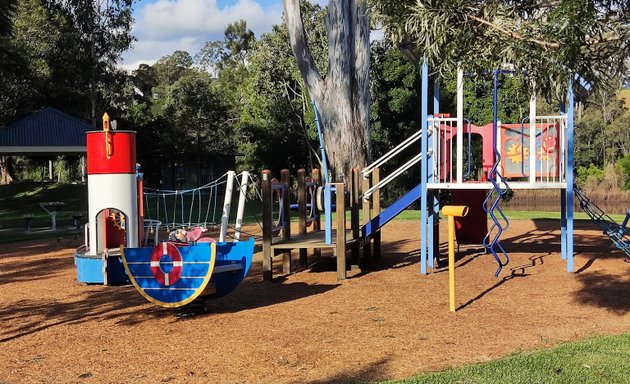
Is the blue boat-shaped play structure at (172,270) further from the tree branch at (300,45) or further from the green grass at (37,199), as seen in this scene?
the green grass at (37,199)

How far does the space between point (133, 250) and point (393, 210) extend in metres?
4.71

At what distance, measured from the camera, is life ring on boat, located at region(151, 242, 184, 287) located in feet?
25.6

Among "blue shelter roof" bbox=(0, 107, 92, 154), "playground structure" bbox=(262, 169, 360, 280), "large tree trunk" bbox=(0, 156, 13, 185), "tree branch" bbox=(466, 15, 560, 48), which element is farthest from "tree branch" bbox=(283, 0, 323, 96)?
"large tree trunk" bbox=(0, 156, 13, 185)

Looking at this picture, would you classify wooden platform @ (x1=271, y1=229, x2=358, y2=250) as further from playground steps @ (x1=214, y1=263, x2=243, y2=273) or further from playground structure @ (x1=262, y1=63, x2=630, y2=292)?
playground steps @ (x1=214, y1=263, x2=243, y2=273)

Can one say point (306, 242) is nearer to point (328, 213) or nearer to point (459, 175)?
point (328, 213)

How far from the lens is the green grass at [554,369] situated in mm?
5273

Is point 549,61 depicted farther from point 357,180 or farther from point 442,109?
point 442,109

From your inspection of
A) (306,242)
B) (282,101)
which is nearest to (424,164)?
(306,242)

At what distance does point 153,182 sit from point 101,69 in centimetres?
727

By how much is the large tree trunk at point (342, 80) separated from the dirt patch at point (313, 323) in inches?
402

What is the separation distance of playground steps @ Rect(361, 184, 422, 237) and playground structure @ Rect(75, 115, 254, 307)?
91.0 inches

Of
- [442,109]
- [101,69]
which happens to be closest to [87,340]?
[442,109]

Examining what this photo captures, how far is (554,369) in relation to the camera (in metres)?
5.52

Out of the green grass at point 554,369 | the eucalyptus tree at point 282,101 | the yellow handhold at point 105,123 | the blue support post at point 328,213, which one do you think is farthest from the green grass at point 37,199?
the green grass at point 554,369
